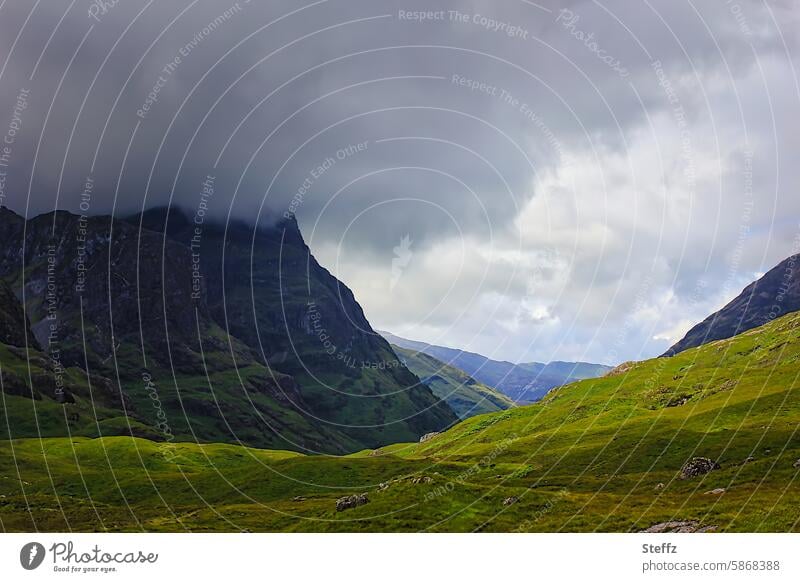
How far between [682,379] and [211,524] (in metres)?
143

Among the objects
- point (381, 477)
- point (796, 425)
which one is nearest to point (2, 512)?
point (381, 477)

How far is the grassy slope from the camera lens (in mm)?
72625

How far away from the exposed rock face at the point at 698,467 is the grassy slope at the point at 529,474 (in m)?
2.45

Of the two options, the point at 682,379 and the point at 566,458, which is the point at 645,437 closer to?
the point at 566,458

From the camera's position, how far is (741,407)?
12462 centimetres

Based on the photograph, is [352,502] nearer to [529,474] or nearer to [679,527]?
[679,527]

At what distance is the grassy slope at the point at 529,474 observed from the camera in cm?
7262

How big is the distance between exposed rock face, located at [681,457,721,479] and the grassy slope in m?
2.45

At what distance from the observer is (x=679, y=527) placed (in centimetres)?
6144
